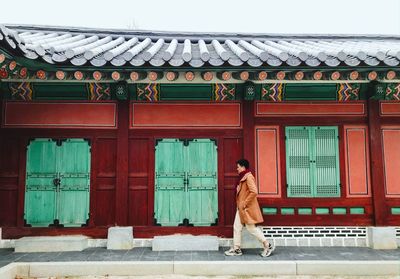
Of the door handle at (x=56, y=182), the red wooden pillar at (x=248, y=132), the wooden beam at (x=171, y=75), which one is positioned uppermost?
the wooden beam at (x=171, y=75)

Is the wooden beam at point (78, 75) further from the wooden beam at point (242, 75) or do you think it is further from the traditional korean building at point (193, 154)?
the wooden beam at point (242, 75)

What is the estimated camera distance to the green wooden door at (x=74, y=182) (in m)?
7.60

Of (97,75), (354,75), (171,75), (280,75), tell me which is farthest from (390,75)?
(97,75)

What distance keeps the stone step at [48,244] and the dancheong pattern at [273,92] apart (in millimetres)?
4852

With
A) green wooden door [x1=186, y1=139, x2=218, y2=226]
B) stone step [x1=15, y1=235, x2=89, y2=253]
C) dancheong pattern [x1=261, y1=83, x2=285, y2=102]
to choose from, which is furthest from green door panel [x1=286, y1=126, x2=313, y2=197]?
stone step [x1=15, y1=235, x2=89, y2=253]

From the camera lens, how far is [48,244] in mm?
7176

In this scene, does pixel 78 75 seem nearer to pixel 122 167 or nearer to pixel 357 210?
pixel 122 167

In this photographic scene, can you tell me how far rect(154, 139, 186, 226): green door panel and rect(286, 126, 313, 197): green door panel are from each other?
230cm

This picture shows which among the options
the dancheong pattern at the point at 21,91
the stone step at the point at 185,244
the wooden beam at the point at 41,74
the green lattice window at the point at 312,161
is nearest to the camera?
the wooden beam at the point at 41,74

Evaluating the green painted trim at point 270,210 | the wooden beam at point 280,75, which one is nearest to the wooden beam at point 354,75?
the wooden beam at point 280,75

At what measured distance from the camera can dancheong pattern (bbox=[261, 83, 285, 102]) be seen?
7.64 meters

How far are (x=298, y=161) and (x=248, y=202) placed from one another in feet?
5.93

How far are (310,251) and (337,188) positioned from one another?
60.7 inches

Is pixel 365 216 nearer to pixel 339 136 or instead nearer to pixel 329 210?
pixel 329 210
